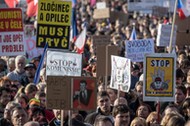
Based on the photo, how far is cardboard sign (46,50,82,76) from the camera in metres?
12.4

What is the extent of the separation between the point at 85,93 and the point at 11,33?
6.26 metres

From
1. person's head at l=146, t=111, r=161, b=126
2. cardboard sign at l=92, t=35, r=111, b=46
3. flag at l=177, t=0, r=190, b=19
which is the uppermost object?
flag at l=177, t=0, r=190, b=19

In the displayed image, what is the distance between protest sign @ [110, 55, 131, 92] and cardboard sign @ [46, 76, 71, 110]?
10.5ft

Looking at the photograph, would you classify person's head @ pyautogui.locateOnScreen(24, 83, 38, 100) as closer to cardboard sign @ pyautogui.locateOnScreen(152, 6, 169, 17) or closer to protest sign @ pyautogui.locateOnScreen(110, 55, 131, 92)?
protest sign @ pyautogui.locateOnScreen(110, 55, 131, 92)

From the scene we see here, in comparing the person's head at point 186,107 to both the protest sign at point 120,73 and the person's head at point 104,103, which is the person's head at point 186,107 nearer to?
the person's head at point 104,103

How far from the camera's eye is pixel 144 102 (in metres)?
13.2

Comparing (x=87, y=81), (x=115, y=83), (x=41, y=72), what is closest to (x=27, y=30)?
(x=41, y=72)

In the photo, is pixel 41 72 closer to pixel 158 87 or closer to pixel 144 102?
pixel 144 102

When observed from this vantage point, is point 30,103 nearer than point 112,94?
Yes

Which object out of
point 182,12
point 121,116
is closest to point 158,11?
point 182,12

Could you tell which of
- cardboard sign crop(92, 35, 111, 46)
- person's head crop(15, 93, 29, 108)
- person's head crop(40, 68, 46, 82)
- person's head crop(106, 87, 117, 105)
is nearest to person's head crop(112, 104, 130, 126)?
person's head crop(15, 93, 29, 108)

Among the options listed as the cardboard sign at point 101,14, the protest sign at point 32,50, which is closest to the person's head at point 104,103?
the protest sign at point 32,50

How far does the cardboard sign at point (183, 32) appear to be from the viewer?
66.3 ft

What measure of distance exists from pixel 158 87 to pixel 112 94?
1560 millimetres
